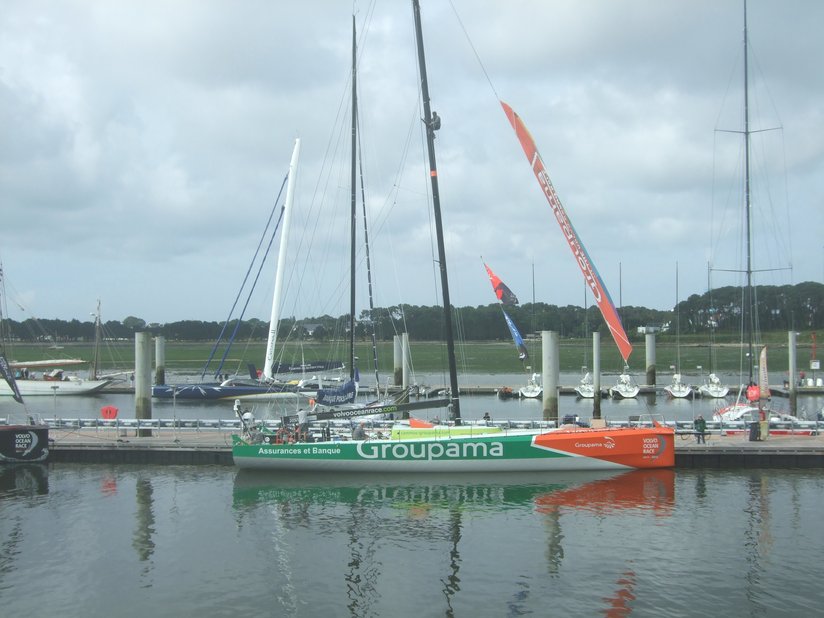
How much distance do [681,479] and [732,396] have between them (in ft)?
122

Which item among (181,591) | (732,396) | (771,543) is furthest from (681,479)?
(732,396)

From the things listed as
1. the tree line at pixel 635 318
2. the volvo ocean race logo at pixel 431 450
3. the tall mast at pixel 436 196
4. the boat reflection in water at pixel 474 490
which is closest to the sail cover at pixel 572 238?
the tall mast at pixel 436 196

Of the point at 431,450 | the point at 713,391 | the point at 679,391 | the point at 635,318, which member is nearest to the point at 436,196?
the point at 431,450

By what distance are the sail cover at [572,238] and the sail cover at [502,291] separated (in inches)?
833

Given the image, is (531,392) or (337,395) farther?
(531,392)

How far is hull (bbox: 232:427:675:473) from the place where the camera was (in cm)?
2750

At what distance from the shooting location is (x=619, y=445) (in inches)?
1086

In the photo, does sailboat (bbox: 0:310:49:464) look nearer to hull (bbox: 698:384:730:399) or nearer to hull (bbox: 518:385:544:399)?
hull (bbox: 518:385:544:399)

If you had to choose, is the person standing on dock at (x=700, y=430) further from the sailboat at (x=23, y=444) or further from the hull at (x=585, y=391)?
the hull at (x=585, y=391)

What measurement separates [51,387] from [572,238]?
56.2 meters

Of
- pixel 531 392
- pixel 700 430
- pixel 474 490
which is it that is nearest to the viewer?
pixel 474 490

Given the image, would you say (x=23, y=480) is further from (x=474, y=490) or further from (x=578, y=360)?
(x=578, y=360)

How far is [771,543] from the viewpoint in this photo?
19.6 metres

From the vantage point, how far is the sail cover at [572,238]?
26281 millimetres
